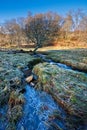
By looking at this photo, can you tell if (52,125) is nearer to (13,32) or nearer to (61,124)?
(61,124)

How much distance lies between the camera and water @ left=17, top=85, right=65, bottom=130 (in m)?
8.73

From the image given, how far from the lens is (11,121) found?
8922 mm

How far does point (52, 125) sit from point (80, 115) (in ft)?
5.09

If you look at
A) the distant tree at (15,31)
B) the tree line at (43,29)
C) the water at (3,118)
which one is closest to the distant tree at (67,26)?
Answer: the tree line at (43,29)

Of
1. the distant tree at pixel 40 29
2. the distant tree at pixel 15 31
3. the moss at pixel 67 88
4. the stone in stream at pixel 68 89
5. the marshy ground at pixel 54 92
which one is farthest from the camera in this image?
the distant tree at pixel 15 31

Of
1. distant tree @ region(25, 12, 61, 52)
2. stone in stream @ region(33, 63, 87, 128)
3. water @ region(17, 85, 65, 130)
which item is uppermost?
distant tree @ region(25, 12, 61, 52)

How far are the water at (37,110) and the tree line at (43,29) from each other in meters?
34.0

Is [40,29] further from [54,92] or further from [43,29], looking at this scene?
[54,92]

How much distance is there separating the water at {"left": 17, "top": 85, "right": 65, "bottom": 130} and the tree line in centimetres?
3397

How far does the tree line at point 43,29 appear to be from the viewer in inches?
1848

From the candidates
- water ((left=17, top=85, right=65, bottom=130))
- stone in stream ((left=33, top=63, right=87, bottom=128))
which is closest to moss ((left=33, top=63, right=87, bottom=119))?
stone in stream ((left=33, top=63, right=87, bottom=128))

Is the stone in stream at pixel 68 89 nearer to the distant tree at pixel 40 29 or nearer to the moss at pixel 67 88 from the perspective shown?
the moss at pixel 67 88

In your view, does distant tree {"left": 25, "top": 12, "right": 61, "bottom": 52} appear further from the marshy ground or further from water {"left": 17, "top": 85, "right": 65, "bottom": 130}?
water {"left": 17, "top": 85, "right": 65, "bottom": 130}

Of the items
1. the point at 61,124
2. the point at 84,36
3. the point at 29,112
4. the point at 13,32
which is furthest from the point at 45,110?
the point at 13,32
